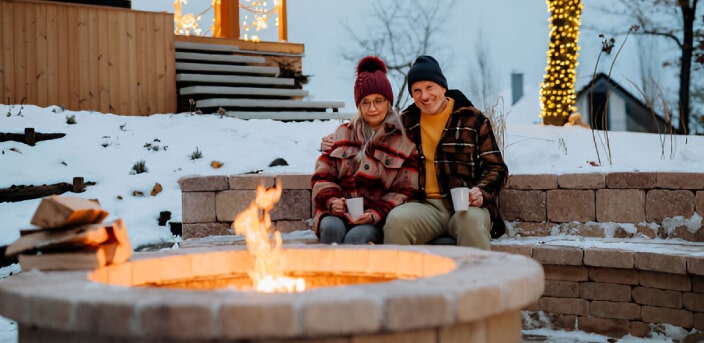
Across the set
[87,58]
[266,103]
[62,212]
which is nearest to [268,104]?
[266,103]

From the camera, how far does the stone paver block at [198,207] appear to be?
5.10 metres

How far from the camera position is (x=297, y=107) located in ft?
36.3

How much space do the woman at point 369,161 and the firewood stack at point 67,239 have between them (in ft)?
5.19

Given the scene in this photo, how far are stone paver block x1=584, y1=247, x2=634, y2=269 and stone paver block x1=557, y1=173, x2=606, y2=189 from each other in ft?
2.04

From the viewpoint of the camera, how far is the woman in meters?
4.20

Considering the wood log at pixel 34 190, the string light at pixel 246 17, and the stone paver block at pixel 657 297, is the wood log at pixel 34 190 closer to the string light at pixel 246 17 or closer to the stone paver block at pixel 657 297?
the stone paver block at pixel 657 297

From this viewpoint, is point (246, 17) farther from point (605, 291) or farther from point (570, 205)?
point (605, 291)

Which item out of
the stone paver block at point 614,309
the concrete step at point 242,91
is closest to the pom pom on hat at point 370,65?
the stone paver block at point 614,309

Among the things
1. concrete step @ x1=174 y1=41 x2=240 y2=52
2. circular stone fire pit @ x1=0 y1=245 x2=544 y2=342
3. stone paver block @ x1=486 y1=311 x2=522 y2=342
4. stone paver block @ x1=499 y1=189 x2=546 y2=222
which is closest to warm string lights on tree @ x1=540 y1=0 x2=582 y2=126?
concrete step @ x1=174 y1=41 x2=240 y2=52

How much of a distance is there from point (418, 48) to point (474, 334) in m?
17.4

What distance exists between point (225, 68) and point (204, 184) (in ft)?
21.7

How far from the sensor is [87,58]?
10250 mm

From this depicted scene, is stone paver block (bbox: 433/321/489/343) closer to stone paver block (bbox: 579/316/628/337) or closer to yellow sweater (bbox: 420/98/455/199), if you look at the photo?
yellow sweater (bbox: 420/98/455/199)

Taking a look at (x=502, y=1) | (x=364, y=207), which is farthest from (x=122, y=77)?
(x=502, y=1)
